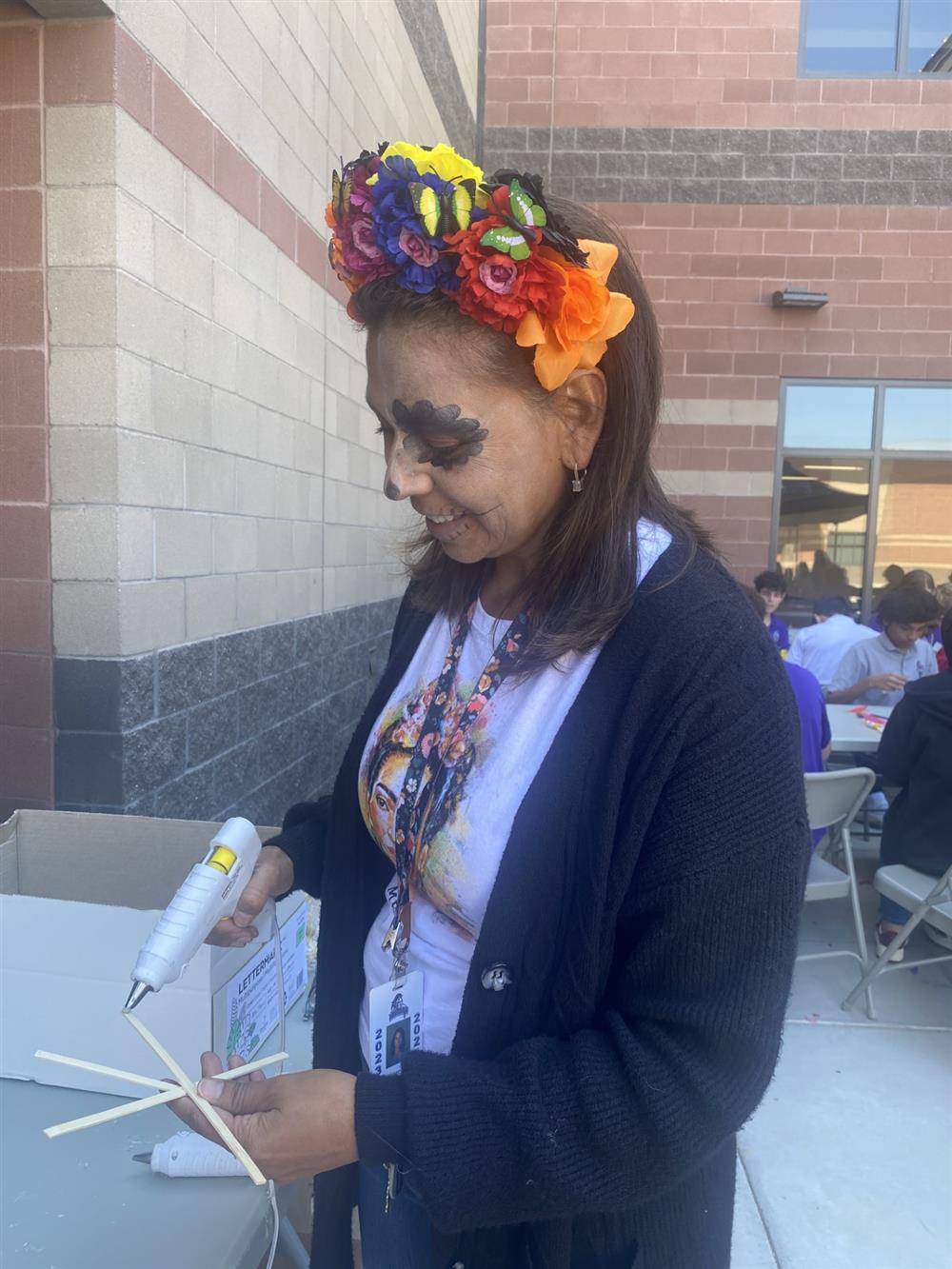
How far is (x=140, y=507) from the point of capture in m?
2.27

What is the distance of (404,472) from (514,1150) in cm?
69

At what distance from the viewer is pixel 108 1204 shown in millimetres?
1144

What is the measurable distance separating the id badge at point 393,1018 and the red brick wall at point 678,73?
789cm

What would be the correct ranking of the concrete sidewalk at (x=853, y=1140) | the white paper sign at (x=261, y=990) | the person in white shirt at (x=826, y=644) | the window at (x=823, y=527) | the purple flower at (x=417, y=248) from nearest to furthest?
the purple flower at (x=417, y=248)
the white paper sign at (x=261, y=990)
the concrete sidewalk at (x=853, y=1140)
the person in white shirt at (x=826, y=644)
the window at (x=823, y=527)

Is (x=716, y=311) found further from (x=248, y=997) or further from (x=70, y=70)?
(x=248, y=997)

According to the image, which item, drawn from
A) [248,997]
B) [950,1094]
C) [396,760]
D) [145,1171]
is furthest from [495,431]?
[950,1094]

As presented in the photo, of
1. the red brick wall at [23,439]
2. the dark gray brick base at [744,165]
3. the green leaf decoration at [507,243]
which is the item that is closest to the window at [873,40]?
the dark gray brick base at [744,165]

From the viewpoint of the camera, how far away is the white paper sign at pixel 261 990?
130 centimetres

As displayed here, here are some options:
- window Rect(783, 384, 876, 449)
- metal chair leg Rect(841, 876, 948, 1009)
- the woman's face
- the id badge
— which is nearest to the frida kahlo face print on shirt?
the id badge

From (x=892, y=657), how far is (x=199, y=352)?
4.32 metres

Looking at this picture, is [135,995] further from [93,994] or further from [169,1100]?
[93,994]

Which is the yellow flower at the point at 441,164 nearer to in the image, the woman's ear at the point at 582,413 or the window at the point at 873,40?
the woman's ear at the point at 582,413

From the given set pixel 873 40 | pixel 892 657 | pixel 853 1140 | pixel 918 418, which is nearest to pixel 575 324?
pixel 853 1140

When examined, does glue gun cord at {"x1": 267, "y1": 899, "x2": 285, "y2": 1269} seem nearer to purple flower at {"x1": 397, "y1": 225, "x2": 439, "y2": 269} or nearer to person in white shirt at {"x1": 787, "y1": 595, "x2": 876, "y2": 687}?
purple flower at {"x1": 397, "y1": 225, "x2": 439, "y2": 269}
